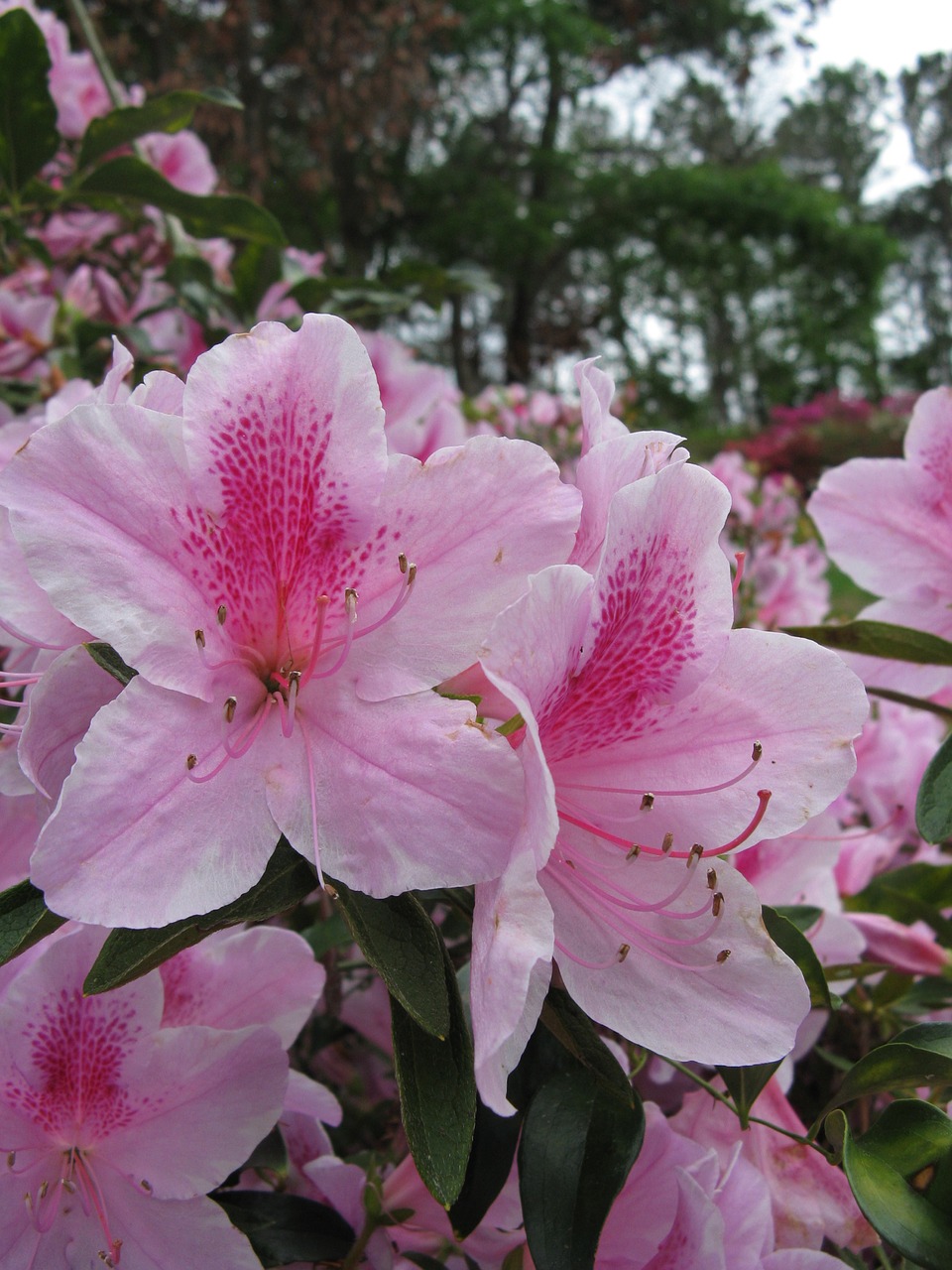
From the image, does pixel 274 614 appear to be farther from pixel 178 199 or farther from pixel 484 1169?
pixel 178 199

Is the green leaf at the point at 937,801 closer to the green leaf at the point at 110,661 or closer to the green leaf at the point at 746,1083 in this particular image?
the green leaf at the point at 746,1083

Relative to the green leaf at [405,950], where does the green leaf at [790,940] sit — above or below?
below

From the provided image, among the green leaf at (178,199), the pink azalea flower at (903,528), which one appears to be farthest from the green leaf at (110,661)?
the green leaf at (178,199)

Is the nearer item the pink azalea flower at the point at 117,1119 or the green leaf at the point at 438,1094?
the green leaf at the point at 438,1094

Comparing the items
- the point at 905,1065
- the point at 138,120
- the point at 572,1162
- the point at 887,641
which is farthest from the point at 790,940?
the point at 138,120

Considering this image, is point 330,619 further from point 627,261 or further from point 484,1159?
point 627,261

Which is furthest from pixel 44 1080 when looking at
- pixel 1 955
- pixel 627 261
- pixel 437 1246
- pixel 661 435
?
pixel 627 261

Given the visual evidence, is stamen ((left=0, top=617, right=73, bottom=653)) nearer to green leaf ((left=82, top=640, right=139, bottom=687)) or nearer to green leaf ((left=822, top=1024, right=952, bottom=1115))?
green leaf ((left=82, top=640, right=139, bottom=687))
